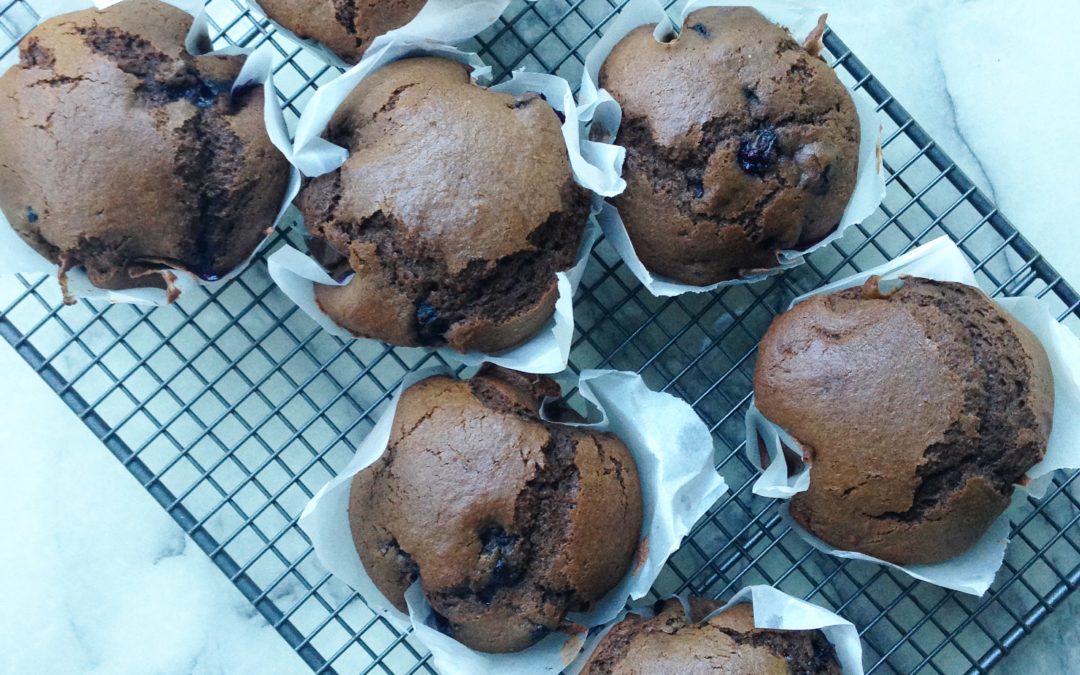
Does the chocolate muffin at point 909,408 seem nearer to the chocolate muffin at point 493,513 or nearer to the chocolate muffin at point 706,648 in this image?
the chocolate muffin at point 706,648

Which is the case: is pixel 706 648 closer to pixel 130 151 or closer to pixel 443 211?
pixel 443 211

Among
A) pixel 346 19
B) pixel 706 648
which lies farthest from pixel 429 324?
pixel 706 648

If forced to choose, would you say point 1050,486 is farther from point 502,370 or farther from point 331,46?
point 331,46

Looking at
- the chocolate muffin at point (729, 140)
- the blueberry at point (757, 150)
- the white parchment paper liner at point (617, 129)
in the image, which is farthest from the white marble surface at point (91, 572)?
the blueberry at point (757, 150)

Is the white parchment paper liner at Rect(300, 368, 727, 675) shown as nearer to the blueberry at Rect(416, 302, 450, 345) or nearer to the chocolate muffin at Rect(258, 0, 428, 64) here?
the blueberry at Rect(416, 302, 450, 345)

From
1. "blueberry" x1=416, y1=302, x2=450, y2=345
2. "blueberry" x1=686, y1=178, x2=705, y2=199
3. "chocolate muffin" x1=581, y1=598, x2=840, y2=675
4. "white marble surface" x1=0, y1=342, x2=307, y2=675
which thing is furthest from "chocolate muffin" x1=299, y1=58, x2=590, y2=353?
"white marble surface" x1=0, y1=342, x2=307, y2=675

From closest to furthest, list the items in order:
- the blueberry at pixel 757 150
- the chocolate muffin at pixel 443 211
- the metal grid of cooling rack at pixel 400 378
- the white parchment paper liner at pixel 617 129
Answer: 1. the chocolate muffin at pixel 443 211
2. the blueberry at pixel 757 150
3. the white parchment paper liner at pixel 617 129
4. the metal grid of cooling rack at pixel 400 378

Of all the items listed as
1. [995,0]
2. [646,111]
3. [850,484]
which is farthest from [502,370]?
[995,0]
